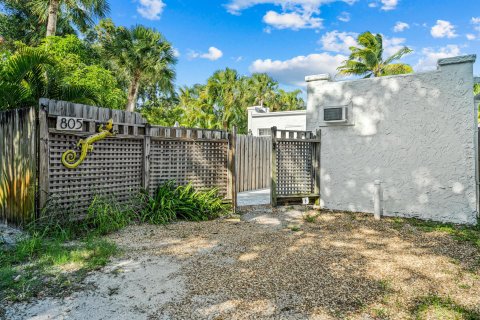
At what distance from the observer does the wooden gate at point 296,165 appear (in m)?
7.52

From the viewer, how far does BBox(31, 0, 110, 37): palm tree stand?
40.8 feet

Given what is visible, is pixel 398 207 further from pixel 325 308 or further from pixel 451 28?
pixel 451 28

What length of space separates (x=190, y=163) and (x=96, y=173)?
1.95 m

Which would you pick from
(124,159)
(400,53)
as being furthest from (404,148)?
(400,53)

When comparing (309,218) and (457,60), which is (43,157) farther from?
(457,60)

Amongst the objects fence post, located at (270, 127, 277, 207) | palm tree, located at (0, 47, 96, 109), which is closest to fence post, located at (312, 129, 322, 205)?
fence post, located at (270, 127, 277, 207)

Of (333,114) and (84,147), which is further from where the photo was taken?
(333,114)

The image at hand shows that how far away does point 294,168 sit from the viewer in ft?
24.9

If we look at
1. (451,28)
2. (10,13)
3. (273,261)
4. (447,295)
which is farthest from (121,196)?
(10,13)

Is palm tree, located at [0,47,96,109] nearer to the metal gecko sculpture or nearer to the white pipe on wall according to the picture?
the metal gecko sculpture

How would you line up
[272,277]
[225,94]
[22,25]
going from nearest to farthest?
[272,277], [22,25], [225,94]

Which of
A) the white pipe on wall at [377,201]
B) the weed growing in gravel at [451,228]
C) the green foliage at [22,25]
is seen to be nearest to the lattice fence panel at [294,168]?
the white pipe on wall at [377,201]

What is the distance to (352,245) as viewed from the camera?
4453mm

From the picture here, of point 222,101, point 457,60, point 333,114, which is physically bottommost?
point 333,114
